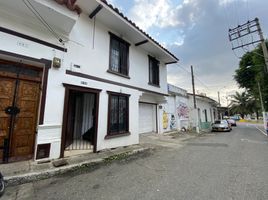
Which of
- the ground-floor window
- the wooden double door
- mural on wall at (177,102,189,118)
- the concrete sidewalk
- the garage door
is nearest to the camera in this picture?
the concrete sidewalk

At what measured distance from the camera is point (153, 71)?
1066 cm

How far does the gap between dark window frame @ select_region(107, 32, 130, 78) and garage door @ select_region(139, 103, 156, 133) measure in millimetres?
3300

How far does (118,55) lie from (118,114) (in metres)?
3.18

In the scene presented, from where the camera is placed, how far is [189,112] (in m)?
17.9

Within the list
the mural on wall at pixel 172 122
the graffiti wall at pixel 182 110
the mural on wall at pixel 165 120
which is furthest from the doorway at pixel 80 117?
the graffiti wall at pixel 182 110

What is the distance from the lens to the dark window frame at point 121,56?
293 inches

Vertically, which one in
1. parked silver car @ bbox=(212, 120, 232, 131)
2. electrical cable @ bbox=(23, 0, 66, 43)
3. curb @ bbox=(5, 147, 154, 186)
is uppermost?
electrical cable @ bbox=(23, 0, 66, 43)

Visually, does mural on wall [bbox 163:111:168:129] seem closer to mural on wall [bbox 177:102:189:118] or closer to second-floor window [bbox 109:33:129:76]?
mural on wall [bbox 177:102:189:118]

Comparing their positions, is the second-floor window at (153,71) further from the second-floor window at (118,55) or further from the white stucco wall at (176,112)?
the white stucco wall at (176,112)

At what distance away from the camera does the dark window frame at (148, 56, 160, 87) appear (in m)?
10.3

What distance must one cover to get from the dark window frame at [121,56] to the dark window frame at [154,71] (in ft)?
7.93

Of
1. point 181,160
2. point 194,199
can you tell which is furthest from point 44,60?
point 181,160

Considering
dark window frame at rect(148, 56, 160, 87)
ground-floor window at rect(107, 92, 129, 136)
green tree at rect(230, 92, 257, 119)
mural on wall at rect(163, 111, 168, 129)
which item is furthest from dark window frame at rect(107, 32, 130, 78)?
green tree at rect(230, 92, 257, 119)

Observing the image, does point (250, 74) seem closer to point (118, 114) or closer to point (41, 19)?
point (118, 114)
